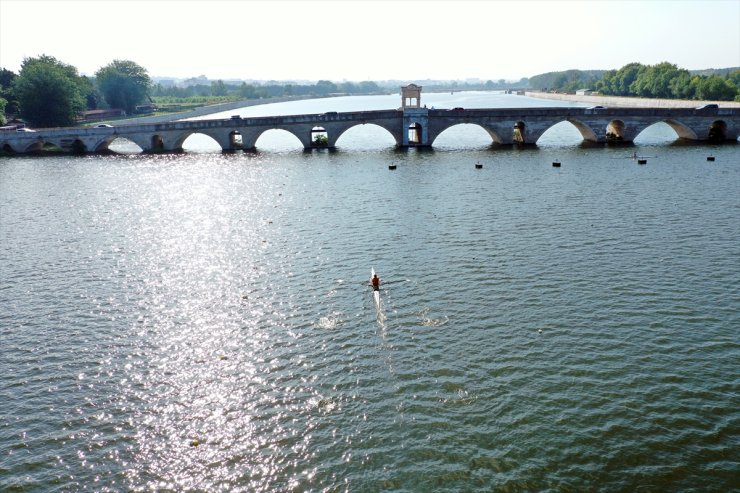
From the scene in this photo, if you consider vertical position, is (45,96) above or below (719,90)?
above

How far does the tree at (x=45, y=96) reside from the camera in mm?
114875

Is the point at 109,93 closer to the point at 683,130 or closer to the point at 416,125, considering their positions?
the point at 416,125

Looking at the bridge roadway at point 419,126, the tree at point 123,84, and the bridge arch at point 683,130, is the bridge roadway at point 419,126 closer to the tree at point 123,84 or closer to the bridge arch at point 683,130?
the bridge arch at point 683,130

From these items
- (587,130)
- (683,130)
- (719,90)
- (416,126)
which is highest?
(719,90)

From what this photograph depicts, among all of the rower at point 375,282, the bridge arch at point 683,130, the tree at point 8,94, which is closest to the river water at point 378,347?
the rower at point 375,282

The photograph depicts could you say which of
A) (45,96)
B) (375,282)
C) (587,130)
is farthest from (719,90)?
(45,96)

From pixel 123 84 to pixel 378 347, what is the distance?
543 feet

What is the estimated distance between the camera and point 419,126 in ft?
311

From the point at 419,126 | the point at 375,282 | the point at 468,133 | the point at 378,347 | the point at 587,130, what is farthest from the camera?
the point at 468,133

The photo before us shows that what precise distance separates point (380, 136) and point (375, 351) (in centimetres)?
10565

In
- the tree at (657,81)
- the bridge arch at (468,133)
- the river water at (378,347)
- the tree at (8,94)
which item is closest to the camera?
the river water at (378,347)

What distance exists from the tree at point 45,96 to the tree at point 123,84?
145 ft

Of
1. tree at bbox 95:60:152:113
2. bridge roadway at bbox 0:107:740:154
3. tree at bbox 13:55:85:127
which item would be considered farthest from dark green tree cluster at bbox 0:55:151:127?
bridge roadway at bbox 0:107:740:154

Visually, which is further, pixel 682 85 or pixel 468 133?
pixel 682 85
